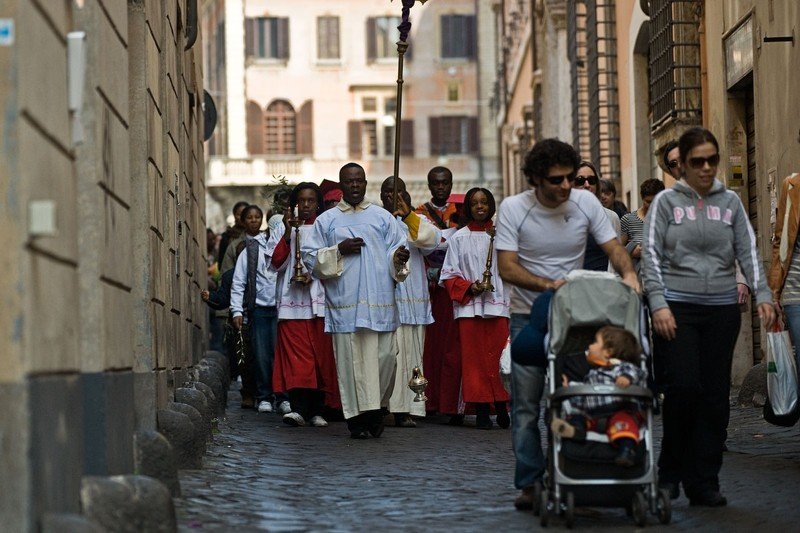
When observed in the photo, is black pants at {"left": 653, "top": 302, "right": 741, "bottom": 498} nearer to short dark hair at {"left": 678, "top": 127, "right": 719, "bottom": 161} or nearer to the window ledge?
short dark hair at {"left": 678, "top": 127, "right": 719, "bottom": 161}

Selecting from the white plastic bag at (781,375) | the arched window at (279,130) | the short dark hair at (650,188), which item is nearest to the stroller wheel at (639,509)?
the white plastic bag at (781,375)

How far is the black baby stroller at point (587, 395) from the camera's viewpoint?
294 inches

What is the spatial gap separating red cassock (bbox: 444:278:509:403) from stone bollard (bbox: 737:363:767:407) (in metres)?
2.11

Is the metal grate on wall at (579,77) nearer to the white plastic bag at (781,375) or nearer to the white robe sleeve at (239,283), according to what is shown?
the white robe sleeve at (239,283)

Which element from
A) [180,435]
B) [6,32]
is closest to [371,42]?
[180,435]

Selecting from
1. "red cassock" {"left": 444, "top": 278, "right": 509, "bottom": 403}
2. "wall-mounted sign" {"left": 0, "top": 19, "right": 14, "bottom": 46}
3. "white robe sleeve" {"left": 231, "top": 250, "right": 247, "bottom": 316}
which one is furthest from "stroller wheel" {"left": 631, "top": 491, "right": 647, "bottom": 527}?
"white robe sleeve" {"left": 231, "top": 250, "right": 247, "bottom": 316}

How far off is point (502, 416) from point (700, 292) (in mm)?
5835

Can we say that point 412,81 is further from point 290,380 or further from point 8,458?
point 8,458

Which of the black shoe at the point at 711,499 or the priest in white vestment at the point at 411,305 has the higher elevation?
the priest in white vestment at the point at 411,305

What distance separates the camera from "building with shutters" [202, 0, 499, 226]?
65.3 metres

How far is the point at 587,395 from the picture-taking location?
743 centimetres

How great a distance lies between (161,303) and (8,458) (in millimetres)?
5487

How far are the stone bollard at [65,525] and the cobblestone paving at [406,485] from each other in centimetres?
204

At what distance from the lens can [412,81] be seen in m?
68.2
